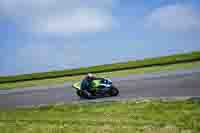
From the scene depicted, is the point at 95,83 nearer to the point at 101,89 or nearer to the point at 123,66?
the point at 101,89

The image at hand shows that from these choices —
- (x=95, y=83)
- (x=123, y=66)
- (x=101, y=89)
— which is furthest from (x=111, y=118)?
(x=123, y=66)

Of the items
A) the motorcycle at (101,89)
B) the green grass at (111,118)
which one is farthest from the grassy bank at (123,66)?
the green grass at (111,118)

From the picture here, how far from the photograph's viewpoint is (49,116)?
17.1 m

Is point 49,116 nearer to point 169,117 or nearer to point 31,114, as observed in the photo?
point 31,114

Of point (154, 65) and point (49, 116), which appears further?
point (154, 65)

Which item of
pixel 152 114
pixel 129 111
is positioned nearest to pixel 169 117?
pixel 152 114

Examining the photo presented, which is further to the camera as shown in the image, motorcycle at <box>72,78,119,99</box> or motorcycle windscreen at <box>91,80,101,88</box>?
motorcycle windscreen at <box>91,80,101,88</box>

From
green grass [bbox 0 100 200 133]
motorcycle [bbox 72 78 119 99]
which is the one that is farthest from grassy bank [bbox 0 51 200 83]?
green grass [bbox 0 100 200 133]

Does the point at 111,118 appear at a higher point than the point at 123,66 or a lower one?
higher

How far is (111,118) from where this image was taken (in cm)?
1434

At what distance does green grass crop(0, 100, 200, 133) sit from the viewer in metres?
11.9

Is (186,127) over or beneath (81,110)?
over

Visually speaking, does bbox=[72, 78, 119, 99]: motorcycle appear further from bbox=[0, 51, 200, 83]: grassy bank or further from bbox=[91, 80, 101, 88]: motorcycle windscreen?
bbox=[0, 51, 200, 83]: grassy bank

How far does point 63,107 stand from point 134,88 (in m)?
5.63
